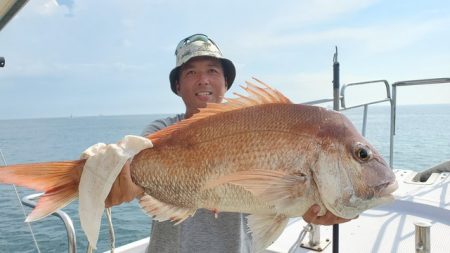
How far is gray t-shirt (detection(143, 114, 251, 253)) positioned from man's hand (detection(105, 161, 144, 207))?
0.60 m

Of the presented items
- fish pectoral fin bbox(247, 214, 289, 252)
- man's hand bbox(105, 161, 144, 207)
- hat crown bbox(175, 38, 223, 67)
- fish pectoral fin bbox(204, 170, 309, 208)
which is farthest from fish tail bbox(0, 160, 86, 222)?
hat crown bbox(175, 38, 223, 67)

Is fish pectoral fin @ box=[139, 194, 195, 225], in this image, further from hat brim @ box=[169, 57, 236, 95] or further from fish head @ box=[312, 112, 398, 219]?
hat brim @ box=[169, 57, 236, 95]

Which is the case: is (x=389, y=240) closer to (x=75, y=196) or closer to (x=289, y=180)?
(x=289, y=180)

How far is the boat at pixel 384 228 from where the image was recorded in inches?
93.6

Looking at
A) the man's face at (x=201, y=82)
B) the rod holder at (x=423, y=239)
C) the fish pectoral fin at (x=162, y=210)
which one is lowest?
the rod holder at (x=423, y=239)

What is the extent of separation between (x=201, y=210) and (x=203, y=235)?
0.47 ft

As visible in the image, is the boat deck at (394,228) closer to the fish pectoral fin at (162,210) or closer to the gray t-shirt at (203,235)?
Result: the gray t-shirt at (203,235)

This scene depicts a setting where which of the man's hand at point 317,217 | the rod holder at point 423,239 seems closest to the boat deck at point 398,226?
the rod holder at point 423,239

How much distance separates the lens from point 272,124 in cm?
160

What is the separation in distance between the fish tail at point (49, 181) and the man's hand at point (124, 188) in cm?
16

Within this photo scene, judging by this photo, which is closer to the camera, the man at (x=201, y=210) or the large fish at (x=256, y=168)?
the large fish at (x=256, y=168)

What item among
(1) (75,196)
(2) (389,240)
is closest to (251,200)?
(1) (75,196)

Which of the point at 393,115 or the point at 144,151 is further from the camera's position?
the point at 393,115

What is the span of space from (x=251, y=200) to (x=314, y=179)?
0.27 m
